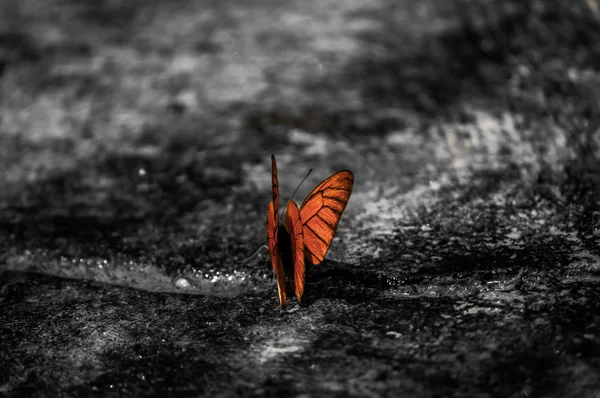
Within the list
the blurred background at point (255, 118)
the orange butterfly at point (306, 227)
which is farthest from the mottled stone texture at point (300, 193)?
the orange butterfly at point (306, 227)

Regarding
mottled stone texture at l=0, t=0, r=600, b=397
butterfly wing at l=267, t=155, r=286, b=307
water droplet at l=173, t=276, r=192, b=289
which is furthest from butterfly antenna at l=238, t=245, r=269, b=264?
butterfly wing at l=267, t=155, r=286, b=307

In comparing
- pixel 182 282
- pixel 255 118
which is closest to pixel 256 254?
pixel 182 282

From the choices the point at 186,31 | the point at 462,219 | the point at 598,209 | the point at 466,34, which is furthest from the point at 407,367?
the point at 186,31

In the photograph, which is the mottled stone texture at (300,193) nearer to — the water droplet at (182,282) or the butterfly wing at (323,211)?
the water droplet at (182,282)

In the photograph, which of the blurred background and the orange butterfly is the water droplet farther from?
the orange butterfly

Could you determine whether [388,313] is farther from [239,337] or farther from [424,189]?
[424,189]

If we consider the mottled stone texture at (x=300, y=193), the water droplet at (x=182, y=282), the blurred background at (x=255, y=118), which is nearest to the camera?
the mottled stone texture at (x=300, y=193)
